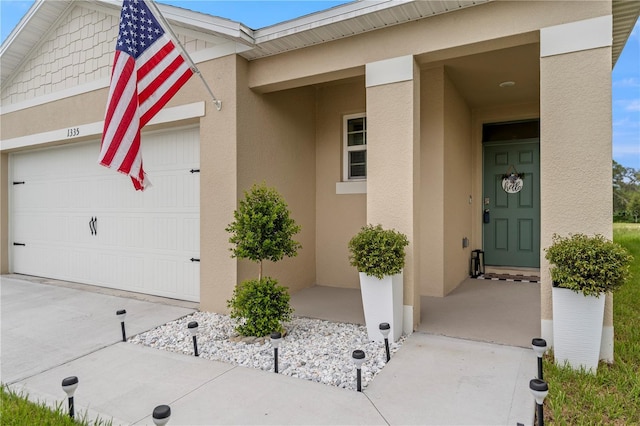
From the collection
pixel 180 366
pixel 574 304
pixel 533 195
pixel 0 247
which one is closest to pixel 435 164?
pixel 533 195

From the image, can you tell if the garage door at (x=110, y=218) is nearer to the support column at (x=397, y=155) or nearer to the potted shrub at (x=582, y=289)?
the support column at (x=397, y=155)

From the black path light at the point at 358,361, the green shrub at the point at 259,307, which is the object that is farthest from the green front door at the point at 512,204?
the black path light at the point at 358,361

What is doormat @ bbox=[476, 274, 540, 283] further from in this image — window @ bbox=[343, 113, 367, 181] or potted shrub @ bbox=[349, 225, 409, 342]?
potted shrub @ bbox=[349, 225, 409, 342]

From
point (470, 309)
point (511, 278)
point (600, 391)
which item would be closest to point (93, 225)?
point (470, 309)

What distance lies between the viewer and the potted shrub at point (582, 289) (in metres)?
2.91

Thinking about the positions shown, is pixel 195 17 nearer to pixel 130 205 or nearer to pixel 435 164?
pixel 130 205

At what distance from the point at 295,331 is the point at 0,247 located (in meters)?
7.08

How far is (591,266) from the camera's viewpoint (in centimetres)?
289

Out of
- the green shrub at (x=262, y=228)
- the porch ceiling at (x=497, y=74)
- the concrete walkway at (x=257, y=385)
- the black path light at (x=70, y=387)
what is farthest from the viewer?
the porch ceiling at (x=497, y=74)

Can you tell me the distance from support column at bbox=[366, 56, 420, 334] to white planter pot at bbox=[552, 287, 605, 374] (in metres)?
1.35

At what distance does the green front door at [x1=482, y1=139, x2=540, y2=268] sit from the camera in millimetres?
6664

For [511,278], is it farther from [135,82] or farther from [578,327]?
→ [135,82]

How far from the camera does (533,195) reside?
6.65 meters

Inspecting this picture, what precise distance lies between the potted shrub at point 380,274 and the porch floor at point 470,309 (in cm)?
57
